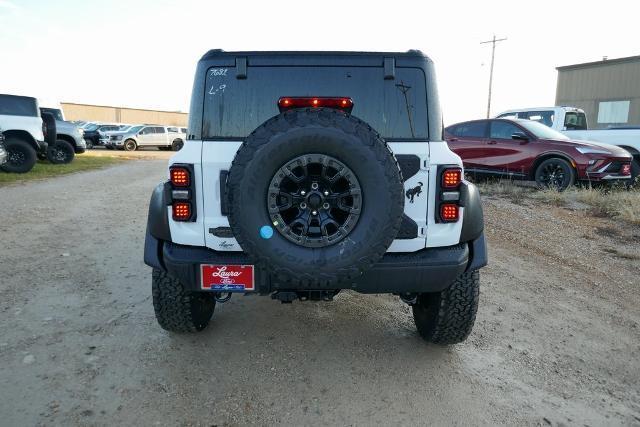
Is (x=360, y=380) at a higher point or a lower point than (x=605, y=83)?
lower

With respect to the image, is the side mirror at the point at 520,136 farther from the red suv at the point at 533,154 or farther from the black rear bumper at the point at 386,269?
the black rear bumper at the point at 386,269

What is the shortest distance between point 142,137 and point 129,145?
0.91 metres

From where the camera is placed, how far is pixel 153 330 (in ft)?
10.0

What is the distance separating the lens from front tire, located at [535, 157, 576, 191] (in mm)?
8453

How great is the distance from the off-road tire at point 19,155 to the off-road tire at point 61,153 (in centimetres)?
299

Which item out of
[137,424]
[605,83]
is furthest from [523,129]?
[605,83]

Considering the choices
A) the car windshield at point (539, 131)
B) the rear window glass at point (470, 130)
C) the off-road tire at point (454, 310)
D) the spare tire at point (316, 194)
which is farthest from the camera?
the rear window glass at point (470, 130)

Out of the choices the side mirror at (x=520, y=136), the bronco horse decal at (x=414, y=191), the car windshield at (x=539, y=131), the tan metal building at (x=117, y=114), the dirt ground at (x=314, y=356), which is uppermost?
the tan metal building at (x=117, y=114)

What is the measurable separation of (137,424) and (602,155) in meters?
8.94

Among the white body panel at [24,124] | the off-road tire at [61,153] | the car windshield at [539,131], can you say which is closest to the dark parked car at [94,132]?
the off-road tire at [61,153]

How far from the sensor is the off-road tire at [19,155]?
38.2 ft

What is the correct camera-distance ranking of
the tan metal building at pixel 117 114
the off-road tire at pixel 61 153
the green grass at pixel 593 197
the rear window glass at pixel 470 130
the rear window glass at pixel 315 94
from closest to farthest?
the rear window glass at pixel 315 94 → the green grass at pixel 593 197 → the rear window glass at pixel 470 130 → the off-road tire at pixel 61 153 → the tan metal building at pixel 117 114

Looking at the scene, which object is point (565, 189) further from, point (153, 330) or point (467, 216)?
point (153, 330)

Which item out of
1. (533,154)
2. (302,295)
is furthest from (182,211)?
(533,154)
